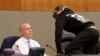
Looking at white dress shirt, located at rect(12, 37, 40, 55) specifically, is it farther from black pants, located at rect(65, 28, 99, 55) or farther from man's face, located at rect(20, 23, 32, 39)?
black pants, located at rect(65, 28, 99, 55)

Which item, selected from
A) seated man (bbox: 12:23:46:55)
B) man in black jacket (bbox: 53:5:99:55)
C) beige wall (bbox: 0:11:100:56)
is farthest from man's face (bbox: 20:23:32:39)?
beige wall (bbox: 0:11:100:56)

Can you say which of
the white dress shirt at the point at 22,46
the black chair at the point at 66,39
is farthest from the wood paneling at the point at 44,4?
the white dress shirt at the point at 22,46

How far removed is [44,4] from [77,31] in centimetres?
164

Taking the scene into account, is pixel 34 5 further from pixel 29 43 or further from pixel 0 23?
pixel 29 43

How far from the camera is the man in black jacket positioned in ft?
16.0

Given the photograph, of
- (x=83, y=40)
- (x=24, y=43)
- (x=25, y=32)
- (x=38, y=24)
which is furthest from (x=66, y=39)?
(x=38, y=24)

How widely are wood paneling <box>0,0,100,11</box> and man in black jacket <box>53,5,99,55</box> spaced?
136 cm

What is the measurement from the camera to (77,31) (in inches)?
204

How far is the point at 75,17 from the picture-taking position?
16.7ft

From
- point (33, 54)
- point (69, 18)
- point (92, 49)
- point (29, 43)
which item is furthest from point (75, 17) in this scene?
point (33, 54)

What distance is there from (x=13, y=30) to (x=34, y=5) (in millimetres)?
682

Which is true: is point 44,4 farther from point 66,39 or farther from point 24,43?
point 24,43

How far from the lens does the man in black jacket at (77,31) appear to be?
4883mm

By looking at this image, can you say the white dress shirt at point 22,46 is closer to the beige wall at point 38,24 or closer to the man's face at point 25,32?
the man's face at point 25,32
